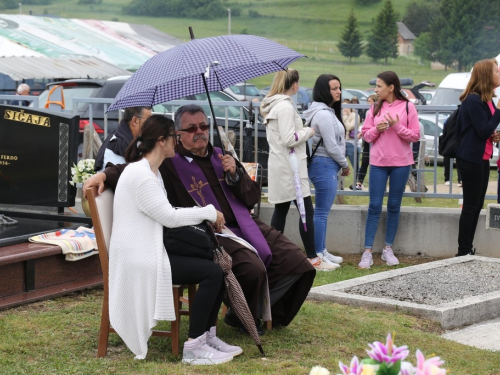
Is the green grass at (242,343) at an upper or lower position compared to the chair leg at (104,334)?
lower

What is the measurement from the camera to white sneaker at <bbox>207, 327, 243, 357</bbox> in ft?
17.1

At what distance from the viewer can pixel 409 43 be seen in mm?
77062

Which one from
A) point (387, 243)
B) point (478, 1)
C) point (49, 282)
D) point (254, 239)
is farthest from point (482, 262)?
point (478, 1)

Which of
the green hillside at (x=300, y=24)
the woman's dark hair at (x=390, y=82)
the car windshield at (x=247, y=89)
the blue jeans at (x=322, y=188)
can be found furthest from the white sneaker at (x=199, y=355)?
the green hillside at (x=300, y=24)

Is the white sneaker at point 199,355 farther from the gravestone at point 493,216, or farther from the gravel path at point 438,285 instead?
the gravestone at point 493,216

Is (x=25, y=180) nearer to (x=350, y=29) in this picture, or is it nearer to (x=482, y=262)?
(x=482, y=262)

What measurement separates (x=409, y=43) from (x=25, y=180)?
236 feet

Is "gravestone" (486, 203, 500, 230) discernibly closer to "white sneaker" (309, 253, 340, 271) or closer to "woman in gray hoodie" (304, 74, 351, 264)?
"woman in gray hoodie" (304, 74, 351, 264)

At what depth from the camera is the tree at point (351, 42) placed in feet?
241

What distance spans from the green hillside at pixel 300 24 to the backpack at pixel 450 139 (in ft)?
173

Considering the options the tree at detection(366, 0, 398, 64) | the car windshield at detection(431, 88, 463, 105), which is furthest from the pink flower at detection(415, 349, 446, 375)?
the tree at detection(366, 0, 398, 64)

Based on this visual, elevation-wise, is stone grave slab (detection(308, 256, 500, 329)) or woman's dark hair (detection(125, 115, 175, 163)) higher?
woman's dark hair (detection(125, 115, 175, 163))

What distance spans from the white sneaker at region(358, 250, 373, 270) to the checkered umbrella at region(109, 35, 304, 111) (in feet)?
9.76

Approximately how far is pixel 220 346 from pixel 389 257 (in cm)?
396
